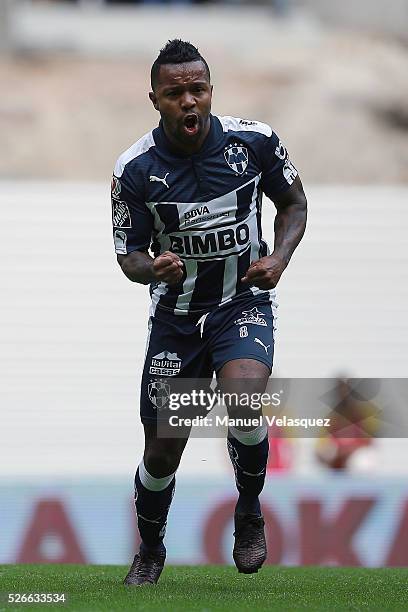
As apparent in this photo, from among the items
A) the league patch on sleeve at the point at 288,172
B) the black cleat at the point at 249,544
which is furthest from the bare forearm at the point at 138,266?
the black cleat at the point at 249,544

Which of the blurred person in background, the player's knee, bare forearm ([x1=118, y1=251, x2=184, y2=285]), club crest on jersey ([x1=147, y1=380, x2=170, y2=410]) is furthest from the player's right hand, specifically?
the blurred person in background

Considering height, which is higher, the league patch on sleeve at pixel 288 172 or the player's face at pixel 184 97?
the player's face at pixel 184 97

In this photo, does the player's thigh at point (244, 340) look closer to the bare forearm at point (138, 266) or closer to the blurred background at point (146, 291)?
the bare forearm at point (138, 266)

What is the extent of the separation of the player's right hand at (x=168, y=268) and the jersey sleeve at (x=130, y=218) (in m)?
0.46

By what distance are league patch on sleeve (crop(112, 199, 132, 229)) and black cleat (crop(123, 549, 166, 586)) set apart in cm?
161

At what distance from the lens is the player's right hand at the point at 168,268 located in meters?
6.14

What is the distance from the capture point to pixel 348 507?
38.4ft

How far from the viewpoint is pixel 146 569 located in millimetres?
6988

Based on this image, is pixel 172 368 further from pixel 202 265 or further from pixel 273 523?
pixel 273 523

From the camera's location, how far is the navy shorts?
21.7ft

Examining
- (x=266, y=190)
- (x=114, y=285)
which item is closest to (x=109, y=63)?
(x=114, y=285)

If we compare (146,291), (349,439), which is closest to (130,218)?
(349,439)

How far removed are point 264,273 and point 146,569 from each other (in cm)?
165

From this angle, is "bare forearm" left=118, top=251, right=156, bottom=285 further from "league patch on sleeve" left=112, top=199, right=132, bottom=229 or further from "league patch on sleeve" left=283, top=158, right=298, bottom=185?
"league patch on sleeve" left=283, top=158, right=298, bottom=185
